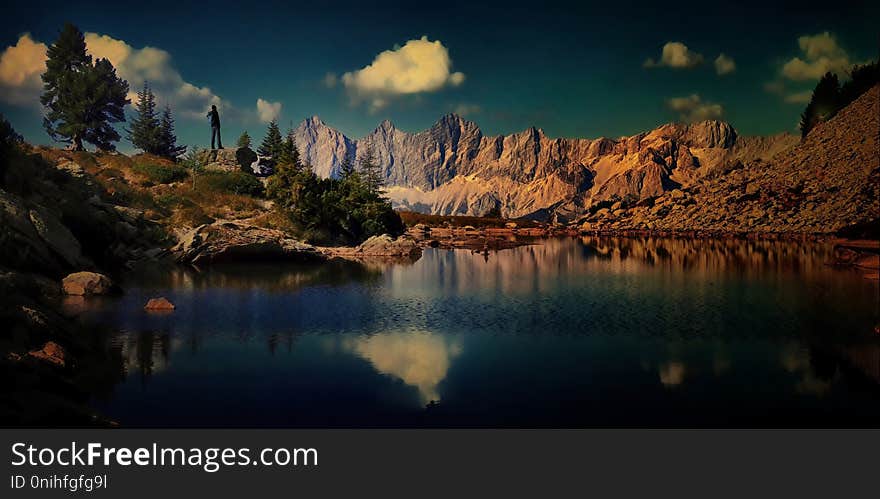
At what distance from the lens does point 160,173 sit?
10306cm

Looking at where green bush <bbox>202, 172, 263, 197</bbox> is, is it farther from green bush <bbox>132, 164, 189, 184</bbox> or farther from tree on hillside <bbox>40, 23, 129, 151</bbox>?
tree on hillside <bbox>40, 23, 129, 151</bbox>

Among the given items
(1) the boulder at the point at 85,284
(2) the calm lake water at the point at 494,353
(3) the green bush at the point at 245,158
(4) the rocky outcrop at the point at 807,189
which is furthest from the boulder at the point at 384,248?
(4) the rocky outcrop at the point at 807,189

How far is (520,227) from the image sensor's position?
195 meters

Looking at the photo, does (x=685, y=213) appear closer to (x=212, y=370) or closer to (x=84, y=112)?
(x=84, y=112)

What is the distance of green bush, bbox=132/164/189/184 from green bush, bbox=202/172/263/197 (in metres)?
4.59

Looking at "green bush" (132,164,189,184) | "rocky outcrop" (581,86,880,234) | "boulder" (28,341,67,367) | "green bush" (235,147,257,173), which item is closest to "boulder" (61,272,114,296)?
"boulder" (28,341,67,367)

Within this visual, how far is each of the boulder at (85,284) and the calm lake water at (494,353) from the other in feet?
8.33

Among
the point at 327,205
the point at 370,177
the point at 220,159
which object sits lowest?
the point at 327,205

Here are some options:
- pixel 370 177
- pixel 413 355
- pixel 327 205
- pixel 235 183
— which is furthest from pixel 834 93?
pixel 413 355

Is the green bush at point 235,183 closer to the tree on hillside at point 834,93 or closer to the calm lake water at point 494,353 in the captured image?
the calm lake water at point 494,353

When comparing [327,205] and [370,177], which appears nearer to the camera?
[327,205]

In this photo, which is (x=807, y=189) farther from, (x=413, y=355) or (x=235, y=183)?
(x=413, y=355)

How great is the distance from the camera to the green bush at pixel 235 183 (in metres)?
104

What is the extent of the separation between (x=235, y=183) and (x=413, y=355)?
8526cm
